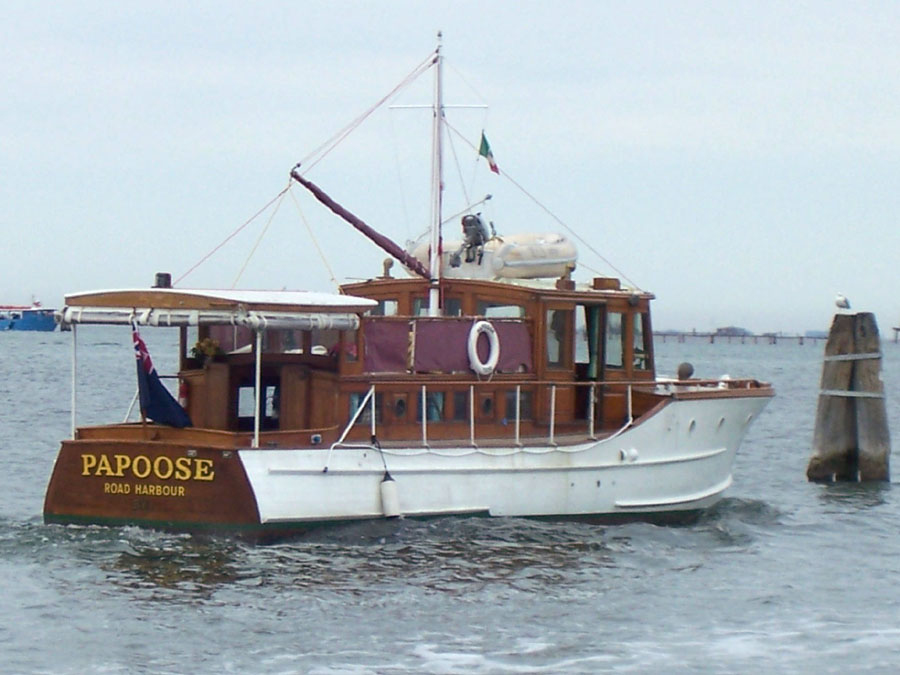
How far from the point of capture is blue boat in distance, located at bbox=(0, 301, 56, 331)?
529 feet

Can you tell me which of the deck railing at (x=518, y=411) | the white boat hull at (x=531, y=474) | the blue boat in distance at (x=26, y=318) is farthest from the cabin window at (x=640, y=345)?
the blue boat in distance at (x=26, y=318)

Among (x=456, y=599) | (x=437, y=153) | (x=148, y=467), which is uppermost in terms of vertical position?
(x=437, y=153)

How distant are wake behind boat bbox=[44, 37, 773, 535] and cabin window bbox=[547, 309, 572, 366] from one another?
0.06 feet

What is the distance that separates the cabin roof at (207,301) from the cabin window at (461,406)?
2233mm

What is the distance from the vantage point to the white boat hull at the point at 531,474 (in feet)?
58.4

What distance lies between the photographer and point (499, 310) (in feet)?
68.7

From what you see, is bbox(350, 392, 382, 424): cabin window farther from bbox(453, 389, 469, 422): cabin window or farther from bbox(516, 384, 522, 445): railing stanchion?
bbox(516, 384, 522, 445): railing stanchion

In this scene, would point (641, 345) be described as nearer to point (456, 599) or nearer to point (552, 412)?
point (552, 412)

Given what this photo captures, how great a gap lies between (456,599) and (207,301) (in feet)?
14.9

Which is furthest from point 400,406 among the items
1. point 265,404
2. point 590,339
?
point 590,339

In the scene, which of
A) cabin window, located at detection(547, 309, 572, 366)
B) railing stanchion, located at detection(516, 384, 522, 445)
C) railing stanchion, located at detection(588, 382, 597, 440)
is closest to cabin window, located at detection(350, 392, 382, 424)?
railing stanchion, located at detection(516, 384, 522, 445)

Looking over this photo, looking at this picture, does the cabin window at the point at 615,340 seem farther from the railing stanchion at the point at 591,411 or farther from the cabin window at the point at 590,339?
the railing stanchion at the point at 591,411

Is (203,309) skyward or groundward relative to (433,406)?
skyward

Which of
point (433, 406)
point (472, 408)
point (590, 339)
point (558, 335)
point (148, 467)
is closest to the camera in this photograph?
point (148, 467)
